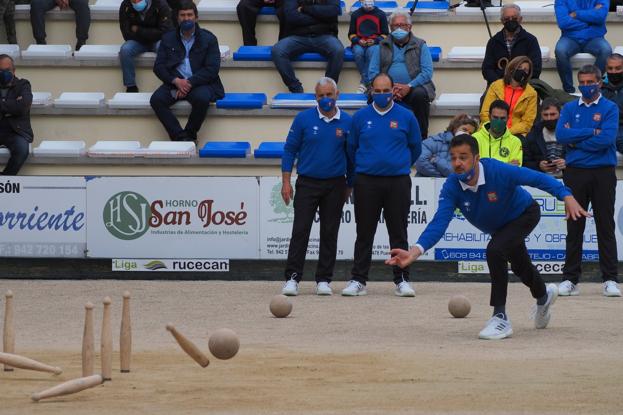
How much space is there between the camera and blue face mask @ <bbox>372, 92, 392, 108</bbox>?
15023 mm

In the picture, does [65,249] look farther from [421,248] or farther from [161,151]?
[421,248]

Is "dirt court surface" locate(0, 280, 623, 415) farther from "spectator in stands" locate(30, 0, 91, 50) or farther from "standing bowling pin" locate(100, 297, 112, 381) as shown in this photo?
Result: "spectator in stands" locate(30, 0, 91, 50)

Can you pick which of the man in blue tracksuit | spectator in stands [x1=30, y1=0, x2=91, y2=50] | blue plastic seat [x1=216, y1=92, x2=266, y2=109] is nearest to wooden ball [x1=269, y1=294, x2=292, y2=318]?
the man in blue tracksuit

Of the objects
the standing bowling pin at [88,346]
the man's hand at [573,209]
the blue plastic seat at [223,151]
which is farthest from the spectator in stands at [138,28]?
the standing bowling pin at [88,346]

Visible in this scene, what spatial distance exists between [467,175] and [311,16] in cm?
936

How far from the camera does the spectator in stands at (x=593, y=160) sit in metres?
14.9

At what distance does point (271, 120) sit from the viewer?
66.0 ft

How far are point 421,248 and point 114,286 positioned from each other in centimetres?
733

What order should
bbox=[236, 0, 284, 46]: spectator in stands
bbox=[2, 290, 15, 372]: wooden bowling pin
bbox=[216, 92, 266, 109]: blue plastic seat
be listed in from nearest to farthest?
bbox=[2, 290, 15, 372]: wooden bowling pin
bbox=[216, 92, 266, 109]: blue plastic seat
bbox=[236, 0, 284, 46]: spectator in stands

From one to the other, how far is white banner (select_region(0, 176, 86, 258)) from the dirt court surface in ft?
5.34

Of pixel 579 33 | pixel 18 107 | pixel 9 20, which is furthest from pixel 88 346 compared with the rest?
pixel 9 20

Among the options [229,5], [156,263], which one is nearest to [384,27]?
[229,5]

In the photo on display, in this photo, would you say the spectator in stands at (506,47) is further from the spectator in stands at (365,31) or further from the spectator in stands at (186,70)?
the spectator in stands at (186,70)

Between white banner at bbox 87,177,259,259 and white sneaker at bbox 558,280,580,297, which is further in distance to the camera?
white banner at bbox 87,177,259,259
